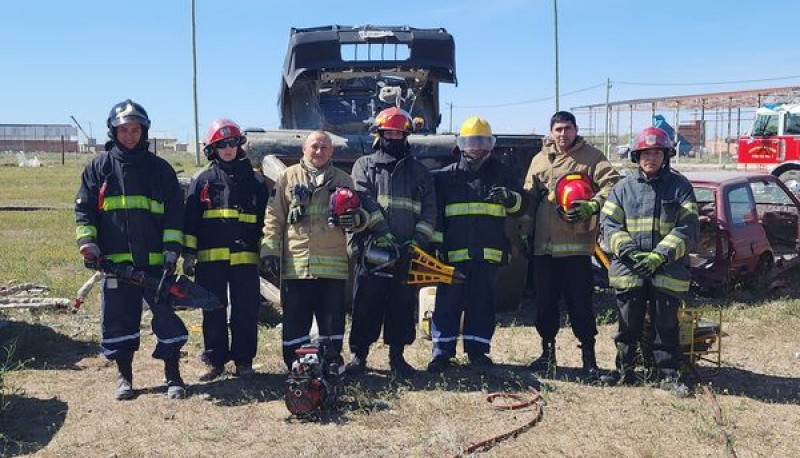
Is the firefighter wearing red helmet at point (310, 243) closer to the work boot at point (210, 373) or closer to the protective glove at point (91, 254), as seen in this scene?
the work boot at point (210, 373)

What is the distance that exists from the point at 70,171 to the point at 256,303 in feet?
111

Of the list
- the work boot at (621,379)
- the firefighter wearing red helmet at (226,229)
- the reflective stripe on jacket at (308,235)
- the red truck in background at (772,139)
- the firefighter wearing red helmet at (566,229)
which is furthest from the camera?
the red truck in background at (772,139)

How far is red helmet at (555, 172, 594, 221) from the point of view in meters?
5.78

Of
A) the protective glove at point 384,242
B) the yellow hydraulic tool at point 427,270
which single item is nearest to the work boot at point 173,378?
the protective glove at point 384,242

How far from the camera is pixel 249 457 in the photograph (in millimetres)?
4602

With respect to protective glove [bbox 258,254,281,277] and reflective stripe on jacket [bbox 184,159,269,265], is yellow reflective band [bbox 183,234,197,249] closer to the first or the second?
reflective stripe on jacket [bbox 184,159,269,265]

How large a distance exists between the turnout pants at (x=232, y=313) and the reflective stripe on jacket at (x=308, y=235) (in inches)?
13.1

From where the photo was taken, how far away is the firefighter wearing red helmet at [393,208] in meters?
5.91

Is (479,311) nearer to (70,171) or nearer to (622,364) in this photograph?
(622,364)

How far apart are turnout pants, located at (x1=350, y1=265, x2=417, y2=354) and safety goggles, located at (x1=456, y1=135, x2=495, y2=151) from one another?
1115mm

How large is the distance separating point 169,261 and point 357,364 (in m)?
1.62

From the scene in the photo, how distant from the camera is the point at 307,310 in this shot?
5.85 meters

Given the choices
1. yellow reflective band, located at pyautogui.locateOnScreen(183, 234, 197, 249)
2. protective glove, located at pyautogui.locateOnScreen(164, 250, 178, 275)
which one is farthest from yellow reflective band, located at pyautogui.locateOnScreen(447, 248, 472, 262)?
protective glove, located at pyautogui.locateOnScreen(164, 250, 178, 275)

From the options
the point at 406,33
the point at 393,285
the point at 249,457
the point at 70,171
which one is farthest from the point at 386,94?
the point at 70,171
